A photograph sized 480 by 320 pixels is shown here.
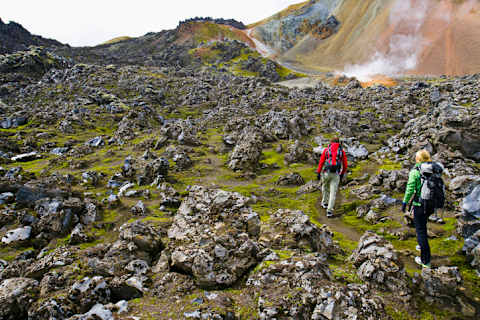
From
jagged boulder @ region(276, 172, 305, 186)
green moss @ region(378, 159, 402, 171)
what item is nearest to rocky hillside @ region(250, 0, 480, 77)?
green moss @ region(378, 159, 402, 171)

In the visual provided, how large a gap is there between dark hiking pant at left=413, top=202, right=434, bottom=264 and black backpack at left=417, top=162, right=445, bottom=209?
0.20 m

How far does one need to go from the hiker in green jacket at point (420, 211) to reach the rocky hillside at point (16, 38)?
15433 cm

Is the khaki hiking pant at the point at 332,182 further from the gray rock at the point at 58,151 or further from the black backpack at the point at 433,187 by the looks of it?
the gray rock at the point at 58,151

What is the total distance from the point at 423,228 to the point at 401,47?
513ft

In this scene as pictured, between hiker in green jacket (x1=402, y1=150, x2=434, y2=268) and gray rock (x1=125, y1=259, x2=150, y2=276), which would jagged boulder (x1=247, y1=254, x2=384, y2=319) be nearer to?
hiker in green jacket (x1=402, y1=150, x2=434, y2=268)

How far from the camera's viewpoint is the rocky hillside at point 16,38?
11785 cm

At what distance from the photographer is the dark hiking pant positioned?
841cm

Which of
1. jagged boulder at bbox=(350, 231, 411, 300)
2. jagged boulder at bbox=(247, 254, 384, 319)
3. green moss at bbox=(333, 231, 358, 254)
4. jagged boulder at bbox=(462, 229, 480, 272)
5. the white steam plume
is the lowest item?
green moss at bbox=(333, 231, 358, 254)

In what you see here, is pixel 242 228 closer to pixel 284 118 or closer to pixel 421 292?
pixel 421 292

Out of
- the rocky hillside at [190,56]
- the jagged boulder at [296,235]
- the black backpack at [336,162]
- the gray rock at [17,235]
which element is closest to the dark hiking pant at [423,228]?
the jagged boulder at [296,235]

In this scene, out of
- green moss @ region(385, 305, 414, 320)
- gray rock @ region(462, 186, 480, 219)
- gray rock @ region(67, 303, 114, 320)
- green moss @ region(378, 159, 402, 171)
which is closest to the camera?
green moss @ region(385, 305, 414, 320)

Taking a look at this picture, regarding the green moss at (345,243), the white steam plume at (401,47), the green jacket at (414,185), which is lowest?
the green moss at (345,243)

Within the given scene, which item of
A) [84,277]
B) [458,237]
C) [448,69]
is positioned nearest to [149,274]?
[84,277]

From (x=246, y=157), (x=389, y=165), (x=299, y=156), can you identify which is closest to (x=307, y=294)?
(x=389, y=165)
